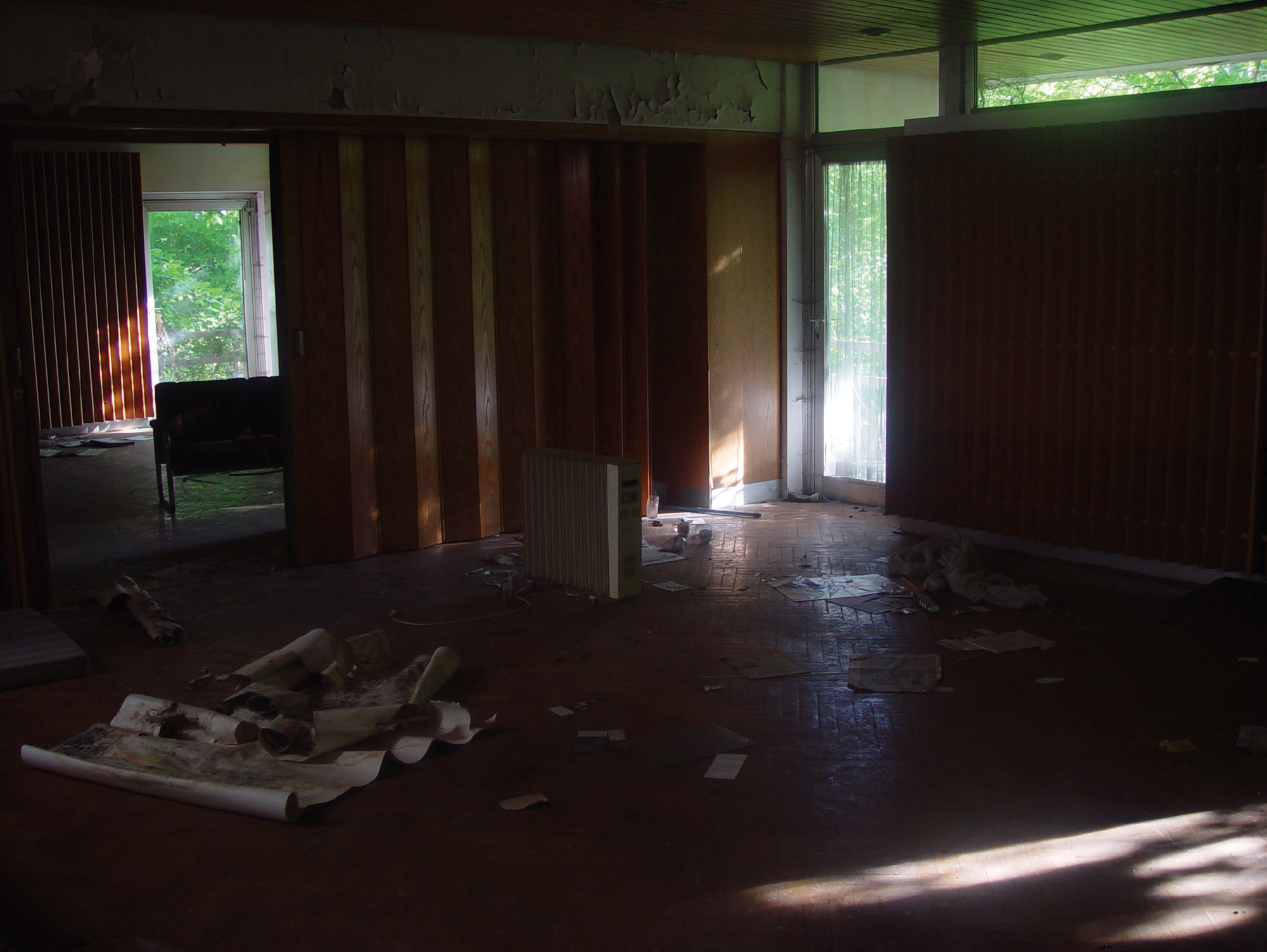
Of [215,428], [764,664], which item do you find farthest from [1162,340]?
[215,428]

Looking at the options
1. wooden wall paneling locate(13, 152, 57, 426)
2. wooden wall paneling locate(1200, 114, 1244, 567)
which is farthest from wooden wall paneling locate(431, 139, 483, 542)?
wooden wall paneling locate(13, 152, 57, 426)

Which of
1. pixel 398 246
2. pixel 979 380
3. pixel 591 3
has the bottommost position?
pixel 979 380

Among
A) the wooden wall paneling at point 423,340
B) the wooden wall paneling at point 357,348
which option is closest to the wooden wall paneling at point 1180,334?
the wooden wall paneling at point 423,340

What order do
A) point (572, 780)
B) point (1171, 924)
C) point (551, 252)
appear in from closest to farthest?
point (1171, 924) < point (572, 780) < point (551, 252)

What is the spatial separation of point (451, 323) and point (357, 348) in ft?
2.26

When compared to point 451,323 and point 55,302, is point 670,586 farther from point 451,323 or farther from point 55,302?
point 55,302

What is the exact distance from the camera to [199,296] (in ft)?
49.0

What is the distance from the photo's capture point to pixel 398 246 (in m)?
7.55

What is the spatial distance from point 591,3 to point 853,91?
3.05m

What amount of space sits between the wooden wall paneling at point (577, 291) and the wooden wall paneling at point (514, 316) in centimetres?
24

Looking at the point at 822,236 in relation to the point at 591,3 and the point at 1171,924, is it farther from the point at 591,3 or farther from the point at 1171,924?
the point at 1171,924

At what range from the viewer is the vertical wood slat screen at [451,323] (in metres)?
7.30

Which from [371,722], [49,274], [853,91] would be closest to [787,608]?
[371,722]

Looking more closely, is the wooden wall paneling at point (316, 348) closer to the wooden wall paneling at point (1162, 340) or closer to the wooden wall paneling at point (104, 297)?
the wooden wall paneling at point (1162, 340)
